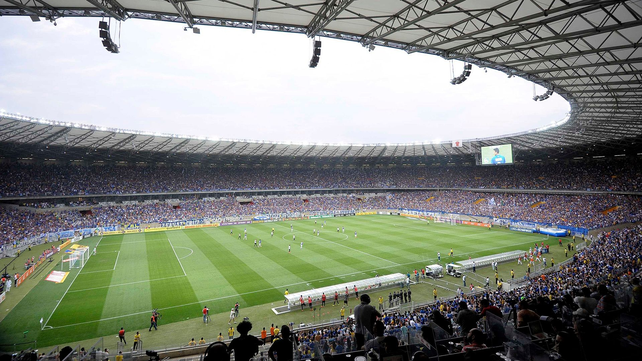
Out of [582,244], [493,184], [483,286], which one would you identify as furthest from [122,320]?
[493,184]

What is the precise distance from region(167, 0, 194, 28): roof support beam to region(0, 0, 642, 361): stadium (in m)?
0.10

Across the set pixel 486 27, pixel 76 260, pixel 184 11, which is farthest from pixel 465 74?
pixel 76 260

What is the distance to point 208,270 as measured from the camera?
27719mm

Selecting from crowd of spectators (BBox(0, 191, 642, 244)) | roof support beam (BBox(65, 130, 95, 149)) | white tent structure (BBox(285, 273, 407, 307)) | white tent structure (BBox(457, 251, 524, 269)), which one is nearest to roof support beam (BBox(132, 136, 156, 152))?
roof support beam (BBox(65, 130, 95, 149))

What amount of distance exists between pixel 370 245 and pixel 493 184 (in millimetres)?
42253

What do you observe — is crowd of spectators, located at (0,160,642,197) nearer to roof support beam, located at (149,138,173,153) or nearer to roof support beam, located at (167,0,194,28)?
roof support beam, located at (149,138,173,153)

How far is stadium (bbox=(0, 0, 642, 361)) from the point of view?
847 cm

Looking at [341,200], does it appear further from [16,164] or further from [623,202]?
[16,164]

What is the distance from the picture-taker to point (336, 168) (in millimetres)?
83312

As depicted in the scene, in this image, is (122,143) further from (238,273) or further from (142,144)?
(238,273)

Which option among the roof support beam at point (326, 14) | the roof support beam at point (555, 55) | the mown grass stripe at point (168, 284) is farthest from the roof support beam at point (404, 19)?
the mown grass stripe at point (168, 284)

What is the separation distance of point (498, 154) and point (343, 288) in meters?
37.7

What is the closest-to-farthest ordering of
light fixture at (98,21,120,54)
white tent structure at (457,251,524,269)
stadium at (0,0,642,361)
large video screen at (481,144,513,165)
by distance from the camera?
1. stadium at (0,0,642,361)
2. light fixture at (98,21,120,54)
3. white tent structure at (457,251,524,269)
4. large video screen at (481,144,513,165)

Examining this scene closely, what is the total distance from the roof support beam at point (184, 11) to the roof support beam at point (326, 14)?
15.1 ft
